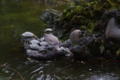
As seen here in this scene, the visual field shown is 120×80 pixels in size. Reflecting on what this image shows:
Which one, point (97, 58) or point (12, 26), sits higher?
point (12, 26)

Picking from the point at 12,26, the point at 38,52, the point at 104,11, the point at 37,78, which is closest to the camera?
the point at 37,78

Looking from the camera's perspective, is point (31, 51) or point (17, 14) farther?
point (17, 14)

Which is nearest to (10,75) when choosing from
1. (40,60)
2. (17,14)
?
(40,60)

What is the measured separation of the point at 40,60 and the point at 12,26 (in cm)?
525

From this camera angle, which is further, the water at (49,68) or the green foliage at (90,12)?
the green foliage at (90,12)

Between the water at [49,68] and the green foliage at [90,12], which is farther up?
the green foliage at [90,12]

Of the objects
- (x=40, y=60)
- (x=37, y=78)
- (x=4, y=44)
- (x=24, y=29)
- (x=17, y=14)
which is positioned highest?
(x=17, y=14)

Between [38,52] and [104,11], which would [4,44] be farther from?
[104,11]

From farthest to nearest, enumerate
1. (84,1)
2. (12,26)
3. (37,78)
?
(12,26)
(84,1)
(37,78)

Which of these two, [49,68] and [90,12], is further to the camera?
[90,12]

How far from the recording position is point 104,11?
344 inches

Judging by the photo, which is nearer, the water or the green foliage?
the water

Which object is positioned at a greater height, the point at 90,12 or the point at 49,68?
the point at 90,12

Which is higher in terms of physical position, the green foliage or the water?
the green foliage
